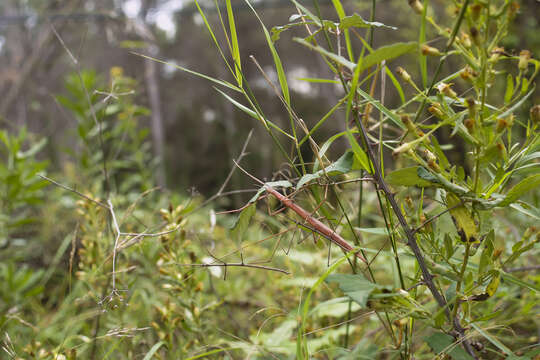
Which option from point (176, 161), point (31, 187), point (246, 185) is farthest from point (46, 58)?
point (176, 161)

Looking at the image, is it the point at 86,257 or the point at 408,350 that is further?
the point at 86,257

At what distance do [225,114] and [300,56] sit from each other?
2.81 metres

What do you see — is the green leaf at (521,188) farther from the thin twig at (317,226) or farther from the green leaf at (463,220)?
the thin twig at (317,226)

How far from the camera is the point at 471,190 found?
0.35m

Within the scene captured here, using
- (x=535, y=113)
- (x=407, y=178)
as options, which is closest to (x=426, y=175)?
(x=407, y=178)

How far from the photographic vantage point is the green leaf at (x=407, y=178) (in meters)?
0.33

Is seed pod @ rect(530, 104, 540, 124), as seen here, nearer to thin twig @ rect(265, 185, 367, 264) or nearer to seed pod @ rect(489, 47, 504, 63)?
seed pod @ rect(489, 47, 504, 63)

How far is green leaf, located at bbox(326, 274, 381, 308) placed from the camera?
0.28 m

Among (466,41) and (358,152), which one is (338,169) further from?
(466,41)

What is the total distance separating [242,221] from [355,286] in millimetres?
146

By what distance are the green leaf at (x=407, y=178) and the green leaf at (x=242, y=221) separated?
146 mm

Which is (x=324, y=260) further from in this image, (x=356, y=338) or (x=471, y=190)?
(x=471, y=190)

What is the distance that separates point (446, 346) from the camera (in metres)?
0.35

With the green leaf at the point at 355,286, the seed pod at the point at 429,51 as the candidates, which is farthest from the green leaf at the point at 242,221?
the seed pod at the point at 429,51
